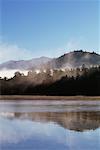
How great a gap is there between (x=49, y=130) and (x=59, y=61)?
292 cm

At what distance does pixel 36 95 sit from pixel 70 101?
2.25ft

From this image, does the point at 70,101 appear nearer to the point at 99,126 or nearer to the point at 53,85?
the point at 53,85

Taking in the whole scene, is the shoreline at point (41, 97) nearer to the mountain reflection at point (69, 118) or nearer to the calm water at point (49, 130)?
the calm water at point (49, 130)

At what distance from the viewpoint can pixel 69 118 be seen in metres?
4.60

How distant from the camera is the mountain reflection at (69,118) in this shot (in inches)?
156

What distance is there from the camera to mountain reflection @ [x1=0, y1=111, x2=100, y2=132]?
395 cm

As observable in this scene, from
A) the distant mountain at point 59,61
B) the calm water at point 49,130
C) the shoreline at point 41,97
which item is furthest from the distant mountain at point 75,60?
the calm water at point 49,130

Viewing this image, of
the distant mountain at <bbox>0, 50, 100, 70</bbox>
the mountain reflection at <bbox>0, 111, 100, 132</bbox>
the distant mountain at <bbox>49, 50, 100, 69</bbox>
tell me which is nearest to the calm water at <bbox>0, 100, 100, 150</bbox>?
the mountain reflection at <bbox>0, 111, 100, 132</bbox>

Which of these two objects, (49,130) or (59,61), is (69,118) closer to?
(49,130)

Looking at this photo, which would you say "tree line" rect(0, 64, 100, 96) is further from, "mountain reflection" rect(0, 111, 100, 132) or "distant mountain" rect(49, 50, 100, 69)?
"mountain reflection" rect(0, 111, 100, 132)

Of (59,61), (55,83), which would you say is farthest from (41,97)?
(59,61)

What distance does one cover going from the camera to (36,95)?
6344 mm

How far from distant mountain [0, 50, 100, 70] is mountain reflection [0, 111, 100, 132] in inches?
59.8

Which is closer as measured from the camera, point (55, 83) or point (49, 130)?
point (49, 130)
